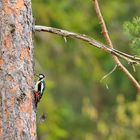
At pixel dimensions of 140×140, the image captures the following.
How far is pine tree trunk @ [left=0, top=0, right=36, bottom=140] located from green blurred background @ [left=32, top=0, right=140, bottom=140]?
Result: 3.91m

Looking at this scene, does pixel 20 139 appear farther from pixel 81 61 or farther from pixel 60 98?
pixel 60 98

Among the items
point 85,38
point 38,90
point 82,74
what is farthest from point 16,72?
point 82,74

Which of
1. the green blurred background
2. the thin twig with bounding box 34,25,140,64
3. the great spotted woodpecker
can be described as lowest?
the great spotted woodpecker

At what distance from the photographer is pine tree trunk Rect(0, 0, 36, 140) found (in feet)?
14.4

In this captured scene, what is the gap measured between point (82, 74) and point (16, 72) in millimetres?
8415

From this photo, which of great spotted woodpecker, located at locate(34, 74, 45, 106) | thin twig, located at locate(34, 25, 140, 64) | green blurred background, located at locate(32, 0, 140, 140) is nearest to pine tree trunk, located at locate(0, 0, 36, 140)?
great spotted woodpecker, located at locate(34, 74, 45, 106)

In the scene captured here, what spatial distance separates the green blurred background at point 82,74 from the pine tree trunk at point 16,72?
12.8 ft

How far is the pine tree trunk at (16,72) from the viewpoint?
4.40m

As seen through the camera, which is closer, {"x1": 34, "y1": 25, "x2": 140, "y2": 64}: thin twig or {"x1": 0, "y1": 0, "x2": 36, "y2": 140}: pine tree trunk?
{"x1": 0, "y1": 0, "x2": 36, "y2": 140}: pine tree trunk

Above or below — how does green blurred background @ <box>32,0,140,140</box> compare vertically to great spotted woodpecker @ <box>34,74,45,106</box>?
above

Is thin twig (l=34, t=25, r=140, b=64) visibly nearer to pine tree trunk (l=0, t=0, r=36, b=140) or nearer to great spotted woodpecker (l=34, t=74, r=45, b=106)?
pine tree trunk (l=0, t=0, r=36, b=140)

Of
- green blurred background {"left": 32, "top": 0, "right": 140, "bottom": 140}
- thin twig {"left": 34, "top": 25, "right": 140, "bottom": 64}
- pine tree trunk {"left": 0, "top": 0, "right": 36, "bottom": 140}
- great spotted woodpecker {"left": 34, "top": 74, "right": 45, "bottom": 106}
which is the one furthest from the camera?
green blurred background {"left": 32, "top": 0, "right": 140, "bottom": 140}

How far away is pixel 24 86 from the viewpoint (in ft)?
14.7

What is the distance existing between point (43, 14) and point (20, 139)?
6272 millimetres
